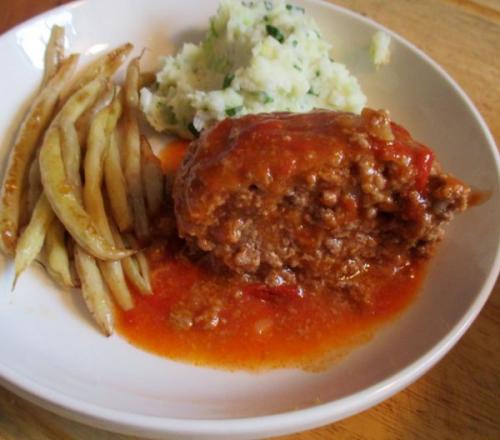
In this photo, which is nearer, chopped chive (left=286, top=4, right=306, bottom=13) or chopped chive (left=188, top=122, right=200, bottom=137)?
chopped chive (left=188, top=122, right=200, bottom=137)

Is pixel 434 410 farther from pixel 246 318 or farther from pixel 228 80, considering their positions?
pixel 228 80

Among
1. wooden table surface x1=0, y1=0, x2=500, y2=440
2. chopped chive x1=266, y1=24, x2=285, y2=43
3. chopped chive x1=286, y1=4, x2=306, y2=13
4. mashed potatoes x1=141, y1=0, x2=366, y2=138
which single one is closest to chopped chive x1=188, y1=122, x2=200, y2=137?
mashed potatoes x1=141, y1=0, x2=366, y2=138

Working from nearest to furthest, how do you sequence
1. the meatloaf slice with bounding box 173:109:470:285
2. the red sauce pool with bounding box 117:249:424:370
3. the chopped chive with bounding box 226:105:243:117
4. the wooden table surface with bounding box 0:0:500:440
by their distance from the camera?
the wooden table surface with bounding box 0:0:500:440 < the meatloaf slice with bounding box 173:109:470:285 < the red sauce pool with bounding box 117:249:424:370 < the chopped chive with bounding box 226:105:243:117

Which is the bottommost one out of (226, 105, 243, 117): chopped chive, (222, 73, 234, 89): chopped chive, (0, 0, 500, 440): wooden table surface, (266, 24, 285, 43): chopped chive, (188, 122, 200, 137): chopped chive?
(0, 0, 500, 440): wooden table surface

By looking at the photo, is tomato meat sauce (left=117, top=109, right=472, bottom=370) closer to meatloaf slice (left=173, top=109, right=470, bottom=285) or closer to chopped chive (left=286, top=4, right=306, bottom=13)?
meatloaf slice (left=173, top=109, right=470, bottom=285)

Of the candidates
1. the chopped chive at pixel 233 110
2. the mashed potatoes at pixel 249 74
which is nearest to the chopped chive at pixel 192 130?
the mashed potatoes at pixel 249 74

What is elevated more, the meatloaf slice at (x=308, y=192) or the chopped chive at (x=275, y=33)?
the chopped chive at (x=275, y=33)

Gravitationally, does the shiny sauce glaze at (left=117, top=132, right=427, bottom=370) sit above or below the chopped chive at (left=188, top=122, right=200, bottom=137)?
below

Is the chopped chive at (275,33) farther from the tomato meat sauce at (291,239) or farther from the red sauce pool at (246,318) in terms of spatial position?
the red sauce pool at (246,318)
